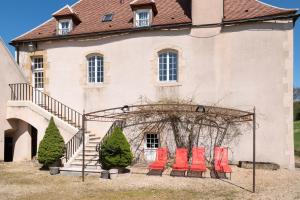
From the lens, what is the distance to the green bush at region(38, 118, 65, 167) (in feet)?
39.2

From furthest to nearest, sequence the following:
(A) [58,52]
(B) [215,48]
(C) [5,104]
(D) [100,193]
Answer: (A) [58,52] → (C) [5,104] → (B) [215,48] → (D) [100,193]

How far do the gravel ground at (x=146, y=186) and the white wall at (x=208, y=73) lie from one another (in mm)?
2223

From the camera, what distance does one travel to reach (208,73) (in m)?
13.0

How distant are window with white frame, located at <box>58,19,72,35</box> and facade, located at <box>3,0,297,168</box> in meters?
0.05

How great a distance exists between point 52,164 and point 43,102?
4522mm

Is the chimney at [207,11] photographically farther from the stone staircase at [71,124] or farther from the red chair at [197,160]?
the stone staircase at [71,124]

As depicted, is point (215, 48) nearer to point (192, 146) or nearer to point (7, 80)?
point (192, 146)

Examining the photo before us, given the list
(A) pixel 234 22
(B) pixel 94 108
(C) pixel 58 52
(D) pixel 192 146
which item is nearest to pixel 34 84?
(C) pixel 58 52

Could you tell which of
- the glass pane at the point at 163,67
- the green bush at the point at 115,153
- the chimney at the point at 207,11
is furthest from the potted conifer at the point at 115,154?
the chimney at the point at 207,11

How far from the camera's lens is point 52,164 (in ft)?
39.8

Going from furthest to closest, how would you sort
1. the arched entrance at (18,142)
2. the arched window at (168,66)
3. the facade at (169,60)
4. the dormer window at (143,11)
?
the arched entrance at (18,142) → the dormer window at (143,11) → the arched window at (168,66) → the facade at (169,60)

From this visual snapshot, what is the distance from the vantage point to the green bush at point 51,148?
39.2 ft

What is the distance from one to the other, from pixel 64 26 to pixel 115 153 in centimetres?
787

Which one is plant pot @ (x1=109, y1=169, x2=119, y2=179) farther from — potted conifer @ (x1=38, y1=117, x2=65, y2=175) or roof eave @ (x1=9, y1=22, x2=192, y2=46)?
roof eave @ (x1=9, y1=22, x2=192, y2=46)
